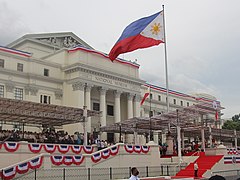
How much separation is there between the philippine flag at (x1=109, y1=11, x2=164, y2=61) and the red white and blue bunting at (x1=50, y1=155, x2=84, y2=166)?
840 cm

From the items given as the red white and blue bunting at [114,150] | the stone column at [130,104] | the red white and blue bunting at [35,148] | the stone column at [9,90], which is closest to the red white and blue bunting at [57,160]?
the red white and blue bunting at [35,148]

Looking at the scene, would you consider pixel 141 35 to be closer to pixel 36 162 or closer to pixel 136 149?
pixel 136 149

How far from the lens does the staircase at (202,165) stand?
26203 mm

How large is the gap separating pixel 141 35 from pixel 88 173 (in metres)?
12.6

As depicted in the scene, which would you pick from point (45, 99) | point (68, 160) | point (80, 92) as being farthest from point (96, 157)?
point (45, 99)

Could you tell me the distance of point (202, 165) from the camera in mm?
28016

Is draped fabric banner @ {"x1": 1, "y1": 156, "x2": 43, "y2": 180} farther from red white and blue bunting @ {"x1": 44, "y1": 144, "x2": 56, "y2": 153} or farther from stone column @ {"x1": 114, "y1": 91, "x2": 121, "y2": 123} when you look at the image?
stone column @ {"x1": 114, "y1": 91, "x2": 121, "y2": 123}

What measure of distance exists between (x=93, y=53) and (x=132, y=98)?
35.3 ft

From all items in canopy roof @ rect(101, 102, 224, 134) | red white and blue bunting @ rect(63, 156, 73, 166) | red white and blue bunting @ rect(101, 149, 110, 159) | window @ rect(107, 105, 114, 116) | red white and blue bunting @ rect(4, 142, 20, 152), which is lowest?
red white and blue bunting @ rect(63, 156, 73, 166)

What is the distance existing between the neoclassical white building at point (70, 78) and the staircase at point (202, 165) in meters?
22.1

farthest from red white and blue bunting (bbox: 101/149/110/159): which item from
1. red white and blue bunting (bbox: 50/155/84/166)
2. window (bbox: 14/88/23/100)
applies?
window (bbox: 14/88/23/100)

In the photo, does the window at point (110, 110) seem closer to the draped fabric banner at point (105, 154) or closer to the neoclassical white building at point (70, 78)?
the neoclassical white building at point (70, 78)

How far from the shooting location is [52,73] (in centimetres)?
5084

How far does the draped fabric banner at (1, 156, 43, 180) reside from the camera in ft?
63.6
